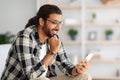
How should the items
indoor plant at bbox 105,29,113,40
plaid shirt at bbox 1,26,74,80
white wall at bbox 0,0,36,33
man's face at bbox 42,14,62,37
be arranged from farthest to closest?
white wall at bbox 0,0,36,33 < indoor plant at bbox 105,29,113,40 < man's face at bbox 42,14,62,37 < plaid shirt at bbox 1,26,74,80

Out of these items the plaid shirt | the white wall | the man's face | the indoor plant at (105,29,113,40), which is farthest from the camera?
the white wall

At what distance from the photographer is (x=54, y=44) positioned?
221 centimetres

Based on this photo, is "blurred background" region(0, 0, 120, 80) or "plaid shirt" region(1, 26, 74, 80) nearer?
"plaid shirt" region(1, 26, 74, 80)

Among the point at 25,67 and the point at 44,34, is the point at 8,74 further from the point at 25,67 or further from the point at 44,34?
the point at 44,34

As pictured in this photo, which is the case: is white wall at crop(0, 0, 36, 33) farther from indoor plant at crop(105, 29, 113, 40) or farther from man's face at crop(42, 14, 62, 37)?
man's face at crop(42, 14, 62, 37)

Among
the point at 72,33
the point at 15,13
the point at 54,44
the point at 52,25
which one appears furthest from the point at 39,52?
the point at 15,13

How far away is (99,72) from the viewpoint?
15.8 ft

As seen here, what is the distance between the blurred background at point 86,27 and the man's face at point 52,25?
7.61 ft

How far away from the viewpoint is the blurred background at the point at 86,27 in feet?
14.9

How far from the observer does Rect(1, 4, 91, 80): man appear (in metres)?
2.02

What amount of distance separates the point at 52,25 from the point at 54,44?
0.52 ft

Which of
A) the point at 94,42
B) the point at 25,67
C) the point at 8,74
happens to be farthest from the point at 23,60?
the point at 94,42

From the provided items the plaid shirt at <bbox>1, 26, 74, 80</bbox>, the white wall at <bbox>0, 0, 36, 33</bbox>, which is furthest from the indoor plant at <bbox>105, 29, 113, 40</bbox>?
the plaid shirt at <bbox>1, 26, 74, 80</bbox>

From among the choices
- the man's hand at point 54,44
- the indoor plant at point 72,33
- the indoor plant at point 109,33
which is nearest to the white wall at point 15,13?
the indoor plant at point 72,33
